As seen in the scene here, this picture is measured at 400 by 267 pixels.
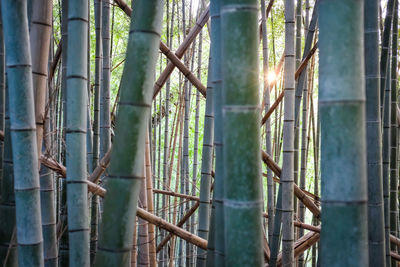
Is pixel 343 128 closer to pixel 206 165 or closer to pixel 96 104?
pixel 206 165

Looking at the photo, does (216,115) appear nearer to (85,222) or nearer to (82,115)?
(82,115)

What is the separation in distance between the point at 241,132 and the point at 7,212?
3.05 feet

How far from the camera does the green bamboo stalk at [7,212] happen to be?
56.9 inches

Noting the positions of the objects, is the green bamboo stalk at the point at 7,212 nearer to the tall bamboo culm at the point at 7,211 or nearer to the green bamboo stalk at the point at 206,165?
the tall bamboo culm at the point at 7,211

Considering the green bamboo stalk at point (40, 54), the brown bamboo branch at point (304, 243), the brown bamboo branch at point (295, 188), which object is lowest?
the brown bamboo branch at point (304, 243)

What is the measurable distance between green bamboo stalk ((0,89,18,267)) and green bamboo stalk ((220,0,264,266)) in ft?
2.72

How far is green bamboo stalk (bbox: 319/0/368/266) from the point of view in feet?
2.62

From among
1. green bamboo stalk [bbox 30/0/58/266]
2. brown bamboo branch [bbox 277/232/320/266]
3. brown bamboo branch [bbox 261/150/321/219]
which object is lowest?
brown bamboo branch [bbox 277/232/320/266]

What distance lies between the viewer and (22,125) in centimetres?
122

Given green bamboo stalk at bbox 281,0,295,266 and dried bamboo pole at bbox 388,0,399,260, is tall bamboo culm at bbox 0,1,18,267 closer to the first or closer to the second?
green bamboo stalk at bbox 281,0,295,266

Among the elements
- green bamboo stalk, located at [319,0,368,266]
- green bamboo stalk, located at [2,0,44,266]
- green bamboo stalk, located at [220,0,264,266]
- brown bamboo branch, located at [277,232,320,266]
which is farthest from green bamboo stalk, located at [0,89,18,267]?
brown bamboo branch, located at [277,232,320,266]

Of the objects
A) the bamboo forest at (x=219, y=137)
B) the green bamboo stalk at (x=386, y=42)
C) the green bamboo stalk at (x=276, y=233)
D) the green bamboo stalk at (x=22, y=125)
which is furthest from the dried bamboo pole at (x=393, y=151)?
the green bamboo stalk at (x=22, y=125)

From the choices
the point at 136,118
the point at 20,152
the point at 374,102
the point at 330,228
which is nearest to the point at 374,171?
the point at 374,102

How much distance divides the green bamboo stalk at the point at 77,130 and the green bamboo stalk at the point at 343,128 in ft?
2.14
